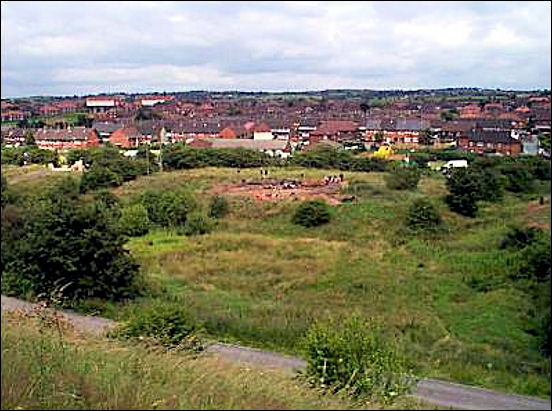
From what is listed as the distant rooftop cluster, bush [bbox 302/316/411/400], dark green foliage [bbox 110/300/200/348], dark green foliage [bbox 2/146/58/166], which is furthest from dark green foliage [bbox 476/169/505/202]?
dark green foliage [bbox 2/146/58/166]

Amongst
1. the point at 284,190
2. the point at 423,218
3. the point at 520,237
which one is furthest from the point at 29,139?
the point at 520,237

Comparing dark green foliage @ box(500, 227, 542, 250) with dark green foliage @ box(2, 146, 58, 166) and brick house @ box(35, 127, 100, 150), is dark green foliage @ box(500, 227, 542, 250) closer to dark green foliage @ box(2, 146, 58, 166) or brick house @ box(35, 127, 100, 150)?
dark green foliage @ box(2, 146, 58, 166)

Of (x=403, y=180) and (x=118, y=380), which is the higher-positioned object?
(x=118, y=380)

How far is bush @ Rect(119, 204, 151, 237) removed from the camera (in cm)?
2536

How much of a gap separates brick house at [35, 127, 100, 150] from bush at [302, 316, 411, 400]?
34.1 metres

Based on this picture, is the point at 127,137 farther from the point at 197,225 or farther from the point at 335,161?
the point at 197,225

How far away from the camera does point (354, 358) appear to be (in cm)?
850

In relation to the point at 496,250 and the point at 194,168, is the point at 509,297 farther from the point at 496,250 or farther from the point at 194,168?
the point at 194,168

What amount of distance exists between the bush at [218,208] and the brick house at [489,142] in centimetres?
1270

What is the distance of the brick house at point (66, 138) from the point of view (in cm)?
4156

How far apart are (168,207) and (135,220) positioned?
164 cm

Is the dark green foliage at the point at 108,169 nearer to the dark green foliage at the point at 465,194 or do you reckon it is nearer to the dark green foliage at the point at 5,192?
the dark green foliage at the point at 5,192

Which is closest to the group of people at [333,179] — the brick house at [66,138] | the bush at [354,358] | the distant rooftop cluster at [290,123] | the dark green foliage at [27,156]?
the distant rooftop cluster at [290,123]

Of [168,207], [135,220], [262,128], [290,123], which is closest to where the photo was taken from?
[135,220]
